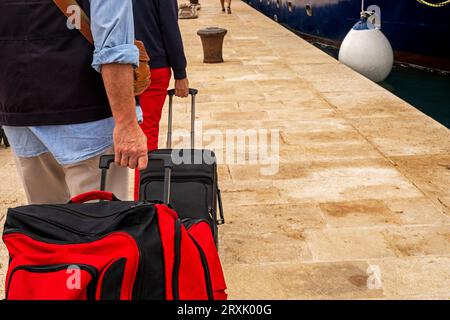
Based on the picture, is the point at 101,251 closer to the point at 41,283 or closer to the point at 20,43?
the point at 41,283

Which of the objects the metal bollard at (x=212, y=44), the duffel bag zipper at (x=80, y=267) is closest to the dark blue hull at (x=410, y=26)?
the metal bollard at (x=212, y=44)

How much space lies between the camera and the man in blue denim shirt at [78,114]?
196 cm

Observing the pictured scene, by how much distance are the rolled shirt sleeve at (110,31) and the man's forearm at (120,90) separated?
0.03m

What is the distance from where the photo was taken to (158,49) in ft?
11.1

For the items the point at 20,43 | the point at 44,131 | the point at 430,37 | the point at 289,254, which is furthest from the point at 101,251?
the point at 430,37

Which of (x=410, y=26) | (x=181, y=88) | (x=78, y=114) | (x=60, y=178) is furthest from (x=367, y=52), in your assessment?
(x=78, y=114)

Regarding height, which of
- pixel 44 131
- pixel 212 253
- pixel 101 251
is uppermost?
pixel 44 131

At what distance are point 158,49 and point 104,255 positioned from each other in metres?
1.93

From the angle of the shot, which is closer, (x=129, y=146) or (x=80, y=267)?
(x=80, y=267)

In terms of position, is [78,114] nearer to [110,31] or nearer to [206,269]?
[110,31]

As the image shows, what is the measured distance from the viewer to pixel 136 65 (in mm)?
2031

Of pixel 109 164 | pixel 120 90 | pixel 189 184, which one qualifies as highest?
pixel 120 90

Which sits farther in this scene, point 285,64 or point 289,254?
point 285,64
